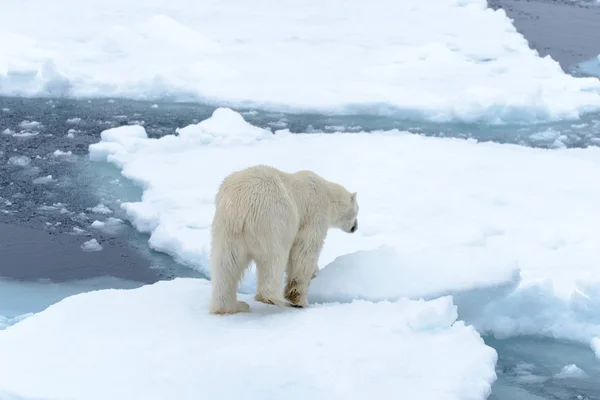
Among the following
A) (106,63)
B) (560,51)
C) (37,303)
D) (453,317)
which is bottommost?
(37,303)

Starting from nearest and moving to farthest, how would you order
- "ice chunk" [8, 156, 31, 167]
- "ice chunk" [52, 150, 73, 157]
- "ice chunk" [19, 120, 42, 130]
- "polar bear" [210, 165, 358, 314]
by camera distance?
"polar bear" [210, 165, 358, 314]
"ice chunk" [8, 156, 31, 167]
"ice chunk" [52, 150, 73, 157]
"ice chunk" [19, 120, 42, 130]

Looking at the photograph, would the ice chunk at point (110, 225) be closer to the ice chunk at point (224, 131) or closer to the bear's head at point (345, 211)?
the ice chunk at point (224, 131)

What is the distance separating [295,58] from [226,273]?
22.0 ft

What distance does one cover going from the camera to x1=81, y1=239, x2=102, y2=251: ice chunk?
5.62m

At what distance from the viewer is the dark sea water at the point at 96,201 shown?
4254 millimetres

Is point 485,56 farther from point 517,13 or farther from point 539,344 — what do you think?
point 539,344

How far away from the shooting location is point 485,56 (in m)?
10.4

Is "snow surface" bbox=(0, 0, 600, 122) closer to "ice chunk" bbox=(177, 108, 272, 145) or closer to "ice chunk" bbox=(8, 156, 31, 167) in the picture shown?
"ice chunk" bbox=(177, 108, 272, 145)

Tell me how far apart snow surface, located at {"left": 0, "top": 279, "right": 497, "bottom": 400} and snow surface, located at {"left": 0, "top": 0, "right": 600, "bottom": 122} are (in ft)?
16.2

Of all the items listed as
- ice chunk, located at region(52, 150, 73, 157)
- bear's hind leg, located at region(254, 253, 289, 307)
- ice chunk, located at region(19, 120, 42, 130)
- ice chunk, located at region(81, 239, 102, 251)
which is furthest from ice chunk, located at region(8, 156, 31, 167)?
bear's hind leg, located at region(254, 253, 289, 307)

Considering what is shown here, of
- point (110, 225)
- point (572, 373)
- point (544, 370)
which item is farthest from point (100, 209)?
point (572, 373)

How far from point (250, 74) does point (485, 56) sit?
2.97 m

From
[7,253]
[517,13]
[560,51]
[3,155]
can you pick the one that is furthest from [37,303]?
[517,13]

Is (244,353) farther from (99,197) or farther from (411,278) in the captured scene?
(99,197)
